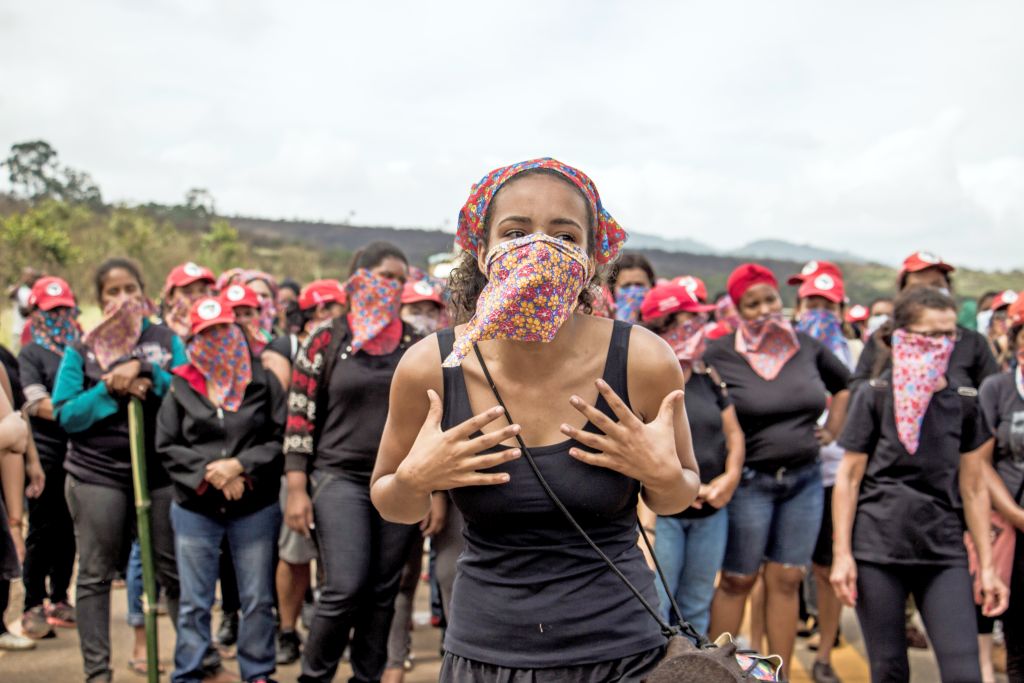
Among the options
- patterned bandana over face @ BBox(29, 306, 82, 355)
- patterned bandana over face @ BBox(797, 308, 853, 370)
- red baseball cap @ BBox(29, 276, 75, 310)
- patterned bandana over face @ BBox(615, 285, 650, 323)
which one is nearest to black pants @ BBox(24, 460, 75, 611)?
patterned bandana over face @ BBox(29, 306, 82, 355)

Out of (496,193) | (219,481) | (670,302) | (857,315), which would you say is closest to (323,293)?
(219,481)

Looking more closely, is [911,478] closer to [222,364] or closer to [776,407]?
[776,407]

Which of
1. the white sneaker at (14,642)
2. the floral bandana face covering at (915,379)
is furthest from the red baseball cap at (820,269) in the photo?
the white sneaker at (14,642)

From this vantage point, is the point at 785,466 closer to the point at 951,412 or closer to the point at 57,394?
the point at 951,412

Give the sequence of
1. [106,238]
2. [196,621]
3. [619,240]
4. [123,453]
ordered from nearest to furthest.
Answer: [619,240]
[196,621]
[123,453]
[106,238]

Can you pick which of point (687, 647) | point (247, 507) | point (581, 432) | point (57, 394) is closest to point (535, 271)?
point (581, 432)

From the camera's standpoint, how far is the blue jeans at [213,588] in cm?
473

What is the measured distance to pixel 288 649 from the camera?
570 centimetres

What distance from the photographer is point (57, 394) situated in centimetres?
500

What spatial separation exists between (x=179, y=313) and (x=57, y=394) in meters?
1.66

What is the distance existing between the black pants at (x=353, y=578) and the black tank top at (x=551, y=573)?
2.27 metres

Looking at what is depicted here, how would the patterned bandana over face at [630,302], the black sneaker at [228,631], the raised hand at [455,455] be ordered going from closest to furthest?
the raised hand at [455,455] → the black sneaker at [228,631] → the patterned bandana over face at [630,302]

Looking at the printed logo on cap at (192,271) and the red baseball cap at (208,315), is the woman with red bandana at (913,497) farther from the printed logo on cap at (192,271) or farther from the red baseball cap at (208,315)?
the printed logo on cap at (192,271)

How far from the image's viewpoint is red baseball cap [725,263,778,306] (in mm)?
5258
